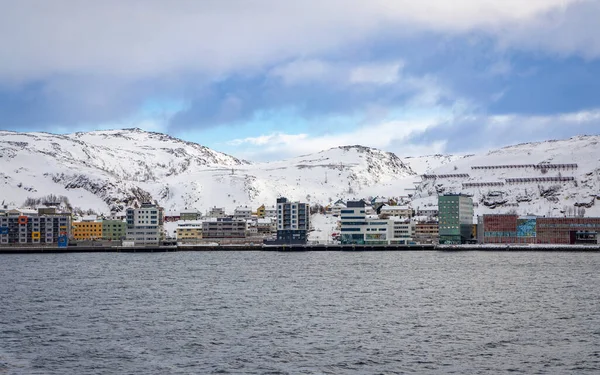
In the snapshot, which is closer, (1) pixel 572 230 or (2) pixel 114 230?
(1) pixel 572 230

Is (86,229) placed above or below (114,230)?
above

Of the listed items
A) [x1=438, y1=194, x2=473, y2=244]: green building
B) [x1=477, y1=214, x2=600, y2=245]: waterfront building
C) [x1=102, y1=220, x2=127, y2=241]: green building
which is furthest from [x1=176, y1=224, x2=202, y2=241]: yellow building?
[x1=477, y1=214, x2=600, y2=245]: waterfront building

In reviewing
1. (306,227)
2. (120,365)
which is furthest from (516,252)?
(120,365)

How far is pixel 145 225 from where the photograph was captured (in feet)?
517

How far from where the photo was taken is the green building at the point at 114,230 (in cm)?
17493

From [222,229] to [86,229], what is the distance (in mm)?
29964

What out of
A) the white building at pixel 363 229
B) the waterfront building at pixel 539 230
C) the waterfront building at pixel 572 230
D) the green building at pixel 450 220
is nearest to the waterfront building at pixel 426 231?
the green building at pixel 450 220

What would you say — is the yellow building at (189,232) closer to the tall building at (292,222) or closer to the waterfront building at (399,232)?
the tall building at (292,222)

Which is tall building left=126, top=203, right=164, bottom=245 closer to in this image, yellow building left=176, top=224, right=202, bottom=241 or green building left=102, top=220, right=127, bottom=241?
green building left=102, top=220, right=127, bottom=241

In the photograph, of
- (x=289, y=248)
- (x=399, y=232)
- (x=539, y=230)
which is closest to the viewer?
(x=289, y=248)

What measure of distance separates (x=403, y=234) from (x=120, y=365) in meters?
124

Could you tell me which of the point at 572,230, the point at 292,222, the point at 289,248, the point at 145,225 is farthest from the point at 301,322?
the point at 572,230

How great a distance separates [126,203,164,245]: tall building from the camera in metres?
157

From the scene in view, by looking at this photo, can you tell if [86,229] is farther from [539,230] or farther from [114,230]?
[539,230]
